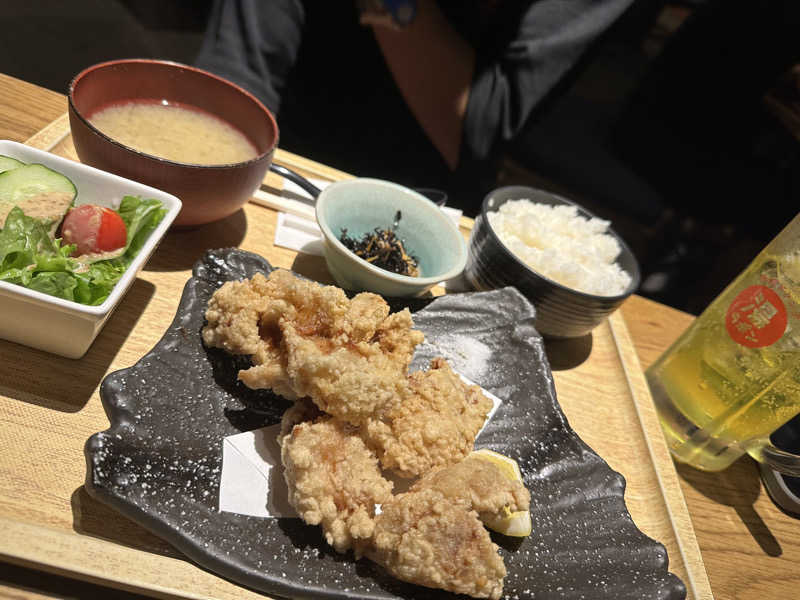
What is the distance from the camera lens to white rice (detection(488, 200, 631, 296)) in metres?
2.33

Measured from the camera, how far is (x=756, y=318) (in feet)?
6.37

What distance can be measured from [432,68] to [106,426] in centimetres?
252

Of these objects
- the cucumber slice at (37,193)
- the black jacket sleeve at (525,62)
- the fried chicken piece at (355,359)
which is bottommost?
the cucumber slice at (37,193)

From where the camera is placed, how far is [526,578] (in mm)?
1505

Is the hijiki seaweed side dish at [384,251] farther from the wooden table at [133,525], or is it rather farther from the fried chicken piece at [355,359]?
the fried chicken piece at [355,359]

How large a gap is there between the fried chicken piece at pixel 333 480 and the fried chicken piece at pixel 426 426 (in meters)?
0.06

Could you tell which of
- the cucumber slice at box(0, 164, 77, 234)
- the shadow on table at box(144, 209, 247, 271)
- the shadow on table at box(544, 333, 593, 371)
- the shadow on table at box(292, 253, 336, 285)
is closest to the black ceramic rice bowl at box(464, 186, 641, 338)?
the shadow on table at box(544, 333, 593, 371)

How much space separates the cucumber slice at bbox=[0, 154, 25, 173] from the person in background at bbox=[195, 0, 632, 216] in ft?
5.29

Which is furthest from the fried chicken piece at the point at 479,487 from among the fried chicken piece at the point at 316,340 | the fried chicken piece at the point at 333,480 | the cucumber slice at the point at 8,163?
the cucumber slice at the point at 8,163

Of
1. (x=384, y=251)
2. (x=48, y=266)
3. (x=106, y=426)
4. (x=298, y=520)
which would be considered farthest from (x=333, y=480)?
(x=384, y=251)

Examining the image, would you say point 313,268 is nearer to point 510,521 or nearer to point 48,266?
point 48,266

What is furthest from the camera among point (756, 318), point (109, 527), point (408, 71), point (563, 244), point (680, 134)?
point (680, 134)

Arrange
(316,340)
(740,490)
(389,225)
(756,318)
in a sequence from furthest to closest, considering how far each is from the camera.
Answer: (389,225) < (740,490) < (756,318) < (316,340)

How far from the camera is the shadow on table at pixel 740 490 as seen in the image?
6.85ft
